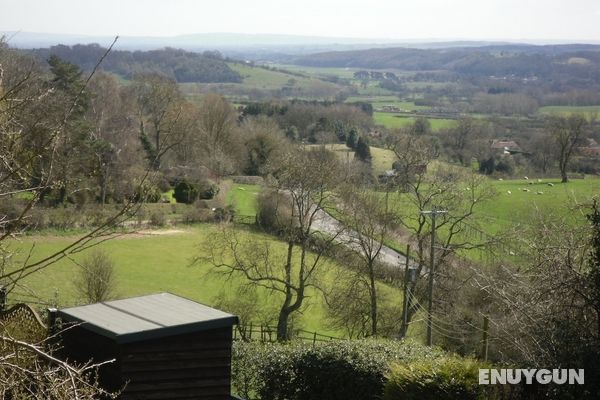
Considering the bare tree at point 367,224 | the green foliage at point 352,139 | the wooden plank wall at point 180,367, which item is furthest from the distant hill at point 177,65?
the wooden plank wall at point 180,367

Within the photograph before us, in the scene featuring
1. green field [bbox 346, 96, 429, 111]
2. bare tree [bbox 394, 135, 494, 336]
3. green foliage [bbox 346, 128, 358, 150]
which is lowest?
green field [bbox 346, 96, 429, 111]

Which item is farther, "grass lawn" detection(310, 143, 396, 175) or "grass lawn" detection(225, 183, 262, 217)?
"grass lawn" detection(310, 143, 396, 175)

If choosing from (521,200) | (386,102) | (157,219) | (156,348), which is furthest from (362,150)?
(386,102)

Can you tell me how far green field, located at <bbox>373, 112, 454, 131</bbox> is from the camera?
81.9 meters

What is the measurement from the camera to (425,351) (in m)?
11.4

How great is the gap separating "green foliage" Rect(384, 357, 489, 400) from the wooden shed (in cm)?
254

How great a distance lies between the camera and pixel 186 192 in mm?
42469

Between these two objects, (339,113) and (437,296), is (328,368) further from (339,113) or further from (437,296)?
(339,113)

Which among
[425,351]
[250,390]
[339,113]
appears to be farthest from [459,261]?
[339,113]

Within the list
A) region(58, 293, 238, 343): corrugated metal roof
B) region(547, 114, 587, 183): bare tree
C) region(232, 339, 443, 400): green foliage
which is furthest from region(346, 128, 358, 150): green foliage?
region(58, 293, 238, 343): corrugated metal roof

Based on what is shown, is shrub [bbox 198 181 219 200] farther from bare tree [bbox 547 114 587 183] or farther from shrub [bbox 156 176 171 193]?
bare tree [bbox 547 114 587 183]

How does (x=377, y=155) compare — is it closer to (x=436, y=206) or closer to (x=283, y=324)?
(x=436, y=206)

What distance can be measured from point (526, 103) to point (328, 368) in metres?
112

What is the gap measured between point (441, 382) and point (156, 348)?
3759 mm
